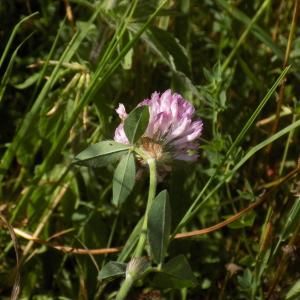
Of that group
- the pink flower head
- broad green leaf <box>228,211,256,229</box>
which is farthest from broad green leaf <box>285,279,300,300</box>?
the pink flower head

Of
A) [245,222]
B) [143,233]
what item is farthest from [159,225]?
[245,222]

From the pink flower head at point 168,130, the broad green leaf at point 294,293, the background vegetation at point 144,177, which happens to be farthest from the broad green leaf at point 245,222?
the pink flower head at point 168,130

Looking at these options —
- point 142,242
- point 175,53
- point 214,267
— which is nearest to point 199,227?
point 214,267

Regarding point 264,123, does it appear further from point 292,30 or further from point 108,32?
point 108,32

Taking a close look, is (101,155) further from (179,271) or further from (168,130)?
(179,271)

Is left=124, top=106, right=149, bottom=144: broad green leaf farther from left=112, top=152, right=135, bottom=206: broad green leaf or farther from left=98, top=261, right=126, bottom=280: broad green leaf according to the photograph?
left=98, top=261, right=126, bottom=280: broad green leaf

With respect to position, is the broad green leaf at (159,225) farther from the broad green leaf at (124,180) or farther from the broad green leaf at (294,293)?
the broad green leaf at (294,293)
